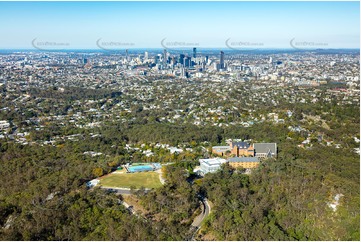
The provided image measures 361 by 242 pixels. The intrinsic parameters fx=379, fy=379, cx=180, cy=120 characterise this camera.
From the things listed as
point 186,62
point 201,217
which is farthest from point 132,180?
point 186,62

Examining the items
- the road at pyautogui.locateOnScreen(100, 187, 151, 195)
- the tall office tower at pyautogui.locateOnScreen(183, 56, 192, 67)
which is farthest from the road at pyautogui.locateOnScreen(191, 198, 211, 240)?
the tall office tower at pyautogui.locateOnScreen(183, 56, 192, 67)

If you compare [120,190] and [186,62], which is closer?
[120,190]

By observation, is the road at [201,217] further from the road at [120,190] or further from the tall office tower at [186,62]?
the tall office tower at [186,62]

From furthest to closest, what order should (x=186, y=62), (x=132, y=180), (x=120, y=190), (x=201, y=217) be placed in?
(x=186, y=62) < (x=132, y=180) < (x=120, y=190) < (x=201, y=217)

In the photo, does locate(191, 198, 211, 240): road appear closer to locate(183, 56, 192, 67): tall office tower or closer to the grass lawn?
the grass lawn

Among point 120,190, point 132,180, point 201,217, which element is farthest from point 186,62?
point 201,217

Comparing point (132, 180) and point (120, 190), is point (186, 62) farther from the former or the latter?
point (120, 190)

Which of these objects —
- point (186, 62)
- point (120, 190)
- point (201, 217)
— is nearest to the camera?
point (201, 217)

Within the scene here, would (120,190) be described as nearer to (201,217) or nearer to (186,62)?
(201,217)

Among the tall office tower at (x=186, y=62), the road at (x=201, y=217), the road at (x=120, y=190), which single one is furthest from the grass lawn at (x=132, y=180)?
the tall office tower at (x=186, y=62)

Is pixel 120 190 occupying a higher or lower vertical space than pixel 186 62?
lower
